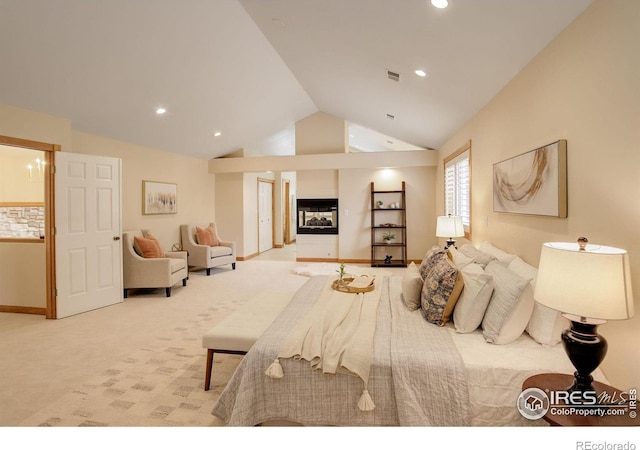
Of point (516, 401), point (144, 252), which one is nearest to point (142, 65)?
point (144, 252)

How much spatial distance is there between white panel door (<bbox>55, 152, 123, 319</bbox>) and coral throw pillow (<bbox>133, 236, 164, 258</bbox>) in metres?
0.39

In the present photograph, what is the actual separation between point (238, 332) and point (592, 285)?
1.95 metres

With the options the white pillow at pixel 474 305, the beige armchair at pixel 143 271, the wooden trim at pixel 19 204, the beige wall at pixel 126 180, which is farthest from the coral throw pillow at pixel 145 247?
the white pillow at pixel 474 305

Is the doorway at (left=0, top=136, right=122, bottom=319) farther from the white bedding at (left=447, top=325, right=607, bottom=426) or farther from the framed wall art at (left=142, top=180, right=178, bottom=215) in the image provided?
the white bedding at (left=447, top=325, right=607, bottom=426)

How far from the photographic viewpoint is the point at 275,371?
1.74 metres

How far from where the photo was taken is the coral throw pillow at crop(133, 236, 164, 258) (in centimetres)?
483

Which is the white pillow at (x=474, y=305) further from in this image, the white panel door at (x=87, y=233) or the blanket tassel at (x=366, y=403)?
the white panel door at (x=87, y=233)

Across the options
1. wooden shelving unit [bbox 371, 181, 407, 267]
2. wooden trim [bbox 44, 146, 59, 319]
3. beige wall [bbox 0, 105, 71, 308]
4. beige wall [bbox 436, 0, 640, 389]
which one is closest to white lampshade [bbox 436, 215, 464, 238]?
beige wall [bbox 436, 0, 640, 389]

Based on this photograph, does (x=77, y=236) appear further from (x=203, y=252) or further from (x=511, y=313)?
(x=511, y=313)

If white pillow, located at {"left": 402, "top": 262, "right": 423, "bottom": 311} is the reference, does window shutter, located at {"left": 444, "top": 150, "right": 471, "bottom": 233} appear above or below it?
above

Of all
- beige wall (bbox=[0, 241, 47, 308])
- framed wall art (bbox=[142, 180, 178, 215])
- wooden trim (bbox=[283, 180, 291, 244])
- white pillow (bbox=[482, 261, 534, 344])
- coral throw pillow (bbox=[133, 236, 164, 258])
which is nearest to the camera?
white pillow (bbox=[482, 261, 534, 344])

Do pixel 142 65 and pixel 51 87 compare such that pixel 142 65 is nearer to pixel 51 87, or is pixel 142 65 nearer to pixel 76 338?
pixel 51 87
